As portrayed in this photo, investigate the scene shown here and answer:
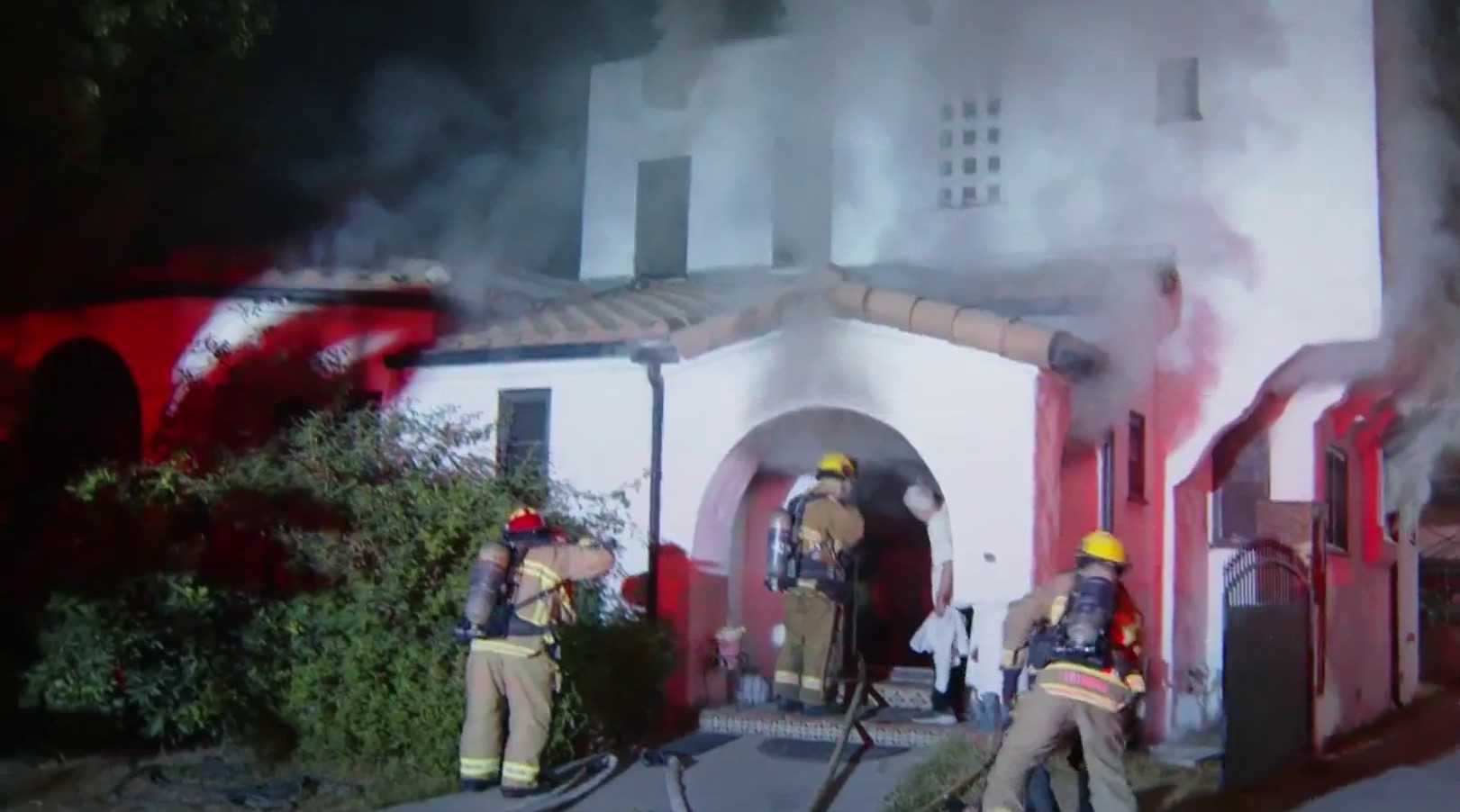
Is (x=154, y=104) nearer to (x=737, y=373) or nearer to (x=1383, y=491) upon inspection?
(x=737, y=373)

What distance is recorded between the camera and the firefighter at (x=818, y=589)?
9.11 m

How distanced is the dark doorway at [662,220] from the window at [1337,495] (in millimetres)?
6460

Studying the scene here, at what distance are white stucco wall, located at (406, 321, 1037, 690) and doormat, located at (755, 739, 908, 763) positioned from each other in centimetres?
81

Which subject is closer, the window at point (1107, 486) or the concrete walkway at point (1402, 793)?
the concrete walkway at point (1402, 793)

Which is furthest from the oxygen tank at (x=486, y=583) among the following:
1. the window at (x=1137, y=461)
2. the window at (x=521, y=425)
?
the window at (x=1137, y=461)

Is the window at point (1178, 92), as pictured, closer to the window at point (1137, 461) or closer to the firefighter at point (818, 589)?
the window at point (1137, 461)

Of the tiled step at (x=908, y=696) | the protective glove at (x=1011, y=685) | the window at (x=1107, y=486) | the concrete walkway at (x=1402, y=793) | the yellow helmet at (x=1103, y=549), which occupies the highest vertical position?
the window at (x=1107, y=486)

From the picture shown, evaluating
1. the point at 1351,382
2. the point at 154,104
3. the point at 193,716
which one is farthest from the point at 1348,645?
the point at 154,104

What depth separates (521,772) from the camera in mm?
7266

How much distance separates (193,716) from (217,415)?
3.01m

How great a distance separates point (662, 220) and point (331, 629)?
656 cm

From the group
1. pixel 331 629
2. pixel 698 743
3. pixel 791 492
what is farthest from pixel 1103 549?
pixel 331 629

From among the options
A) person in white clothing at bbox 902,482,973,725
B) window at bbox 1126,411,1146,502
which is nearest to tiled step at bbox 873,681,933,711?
person in white clothing at bbox 902,482,973,725

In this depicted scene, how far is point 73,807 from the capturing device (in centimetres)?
717
